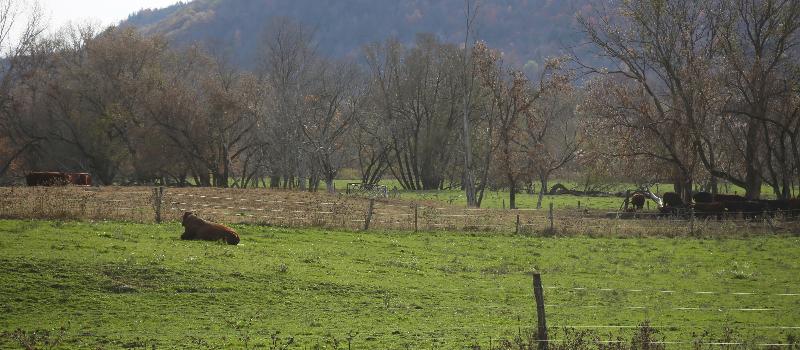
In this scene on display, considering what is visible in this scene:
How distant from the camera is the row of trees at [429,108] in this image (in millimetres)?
47281

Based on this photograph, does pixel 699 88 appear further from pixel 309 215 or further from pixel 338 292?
pixel 338 292

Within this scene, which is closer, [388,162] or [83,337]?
[83,337]

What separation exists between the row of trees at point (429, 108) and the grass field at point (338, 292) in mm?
22588

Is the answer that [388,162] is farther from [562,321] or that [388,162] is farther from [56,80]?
[562,321]

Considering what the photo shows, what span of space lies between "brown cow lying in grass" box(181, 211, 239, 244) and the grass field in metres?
0.48

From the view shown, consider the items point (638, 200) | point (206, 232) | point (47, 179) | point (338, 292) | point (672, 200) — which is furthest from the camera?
point (638, 200)

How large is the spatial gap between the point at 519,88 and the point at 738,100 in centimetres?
1391

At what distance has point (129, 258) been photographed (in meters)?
18.3

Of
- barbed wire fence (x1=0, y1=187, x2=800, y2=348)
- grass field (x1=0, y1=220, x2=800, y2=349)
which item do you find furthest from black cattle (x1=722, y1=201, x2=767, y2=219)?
grass field (x1=0, y1=220, x2=800, y2=349)

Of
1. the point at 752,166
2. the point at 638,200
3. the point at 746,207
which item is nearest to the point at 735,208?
the point at 746,207

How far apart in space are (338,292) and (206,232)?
7.21 m

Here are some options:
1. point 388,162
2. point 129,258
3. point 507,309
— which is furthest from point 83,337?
point 388,162

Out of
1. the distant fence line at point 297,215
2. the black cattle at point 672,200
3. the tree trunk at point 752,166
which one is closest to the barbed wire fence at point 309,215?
the distant fence line at point 297,215

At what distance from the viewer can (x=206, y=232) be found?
2338 centimetres
